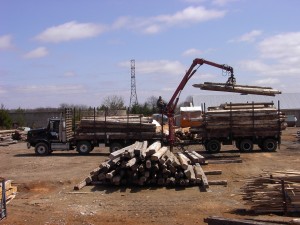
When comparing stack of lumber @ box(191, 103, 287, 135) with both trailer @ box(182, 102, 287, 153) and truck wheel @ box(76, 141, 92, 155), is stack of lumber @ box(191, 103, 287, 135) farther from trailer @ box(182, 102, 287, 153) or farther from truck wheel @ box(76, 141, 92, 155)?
truck wheel @ box(76, 141, 92, 155)

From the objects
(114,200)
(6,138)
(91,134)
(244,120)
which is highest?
(244,120)

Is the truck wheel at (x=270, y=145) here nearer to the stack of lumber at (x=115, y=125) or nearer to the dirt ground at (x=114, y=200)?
the dirt ground at (x=114, y=200)

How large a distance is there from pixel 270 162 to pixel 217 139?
5.94 metres

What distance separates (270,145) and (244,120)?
235 centimetres

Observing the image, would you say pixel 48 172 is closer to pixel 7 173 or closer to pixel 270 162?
pixel 7 173

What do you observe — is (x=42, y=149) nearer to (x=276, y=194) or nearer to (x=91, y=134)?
(x=91, y=134)

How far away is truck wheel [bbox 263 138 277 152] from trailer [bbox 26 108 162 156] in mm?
6593

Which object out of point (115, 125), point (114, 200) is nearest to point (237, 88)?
point (115, 125)

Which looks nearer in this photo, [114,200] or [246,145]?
[114,200]

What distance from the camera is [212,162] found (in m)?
23.6

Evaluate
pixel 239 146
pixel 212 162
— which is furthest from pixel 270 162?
pixel 239 146

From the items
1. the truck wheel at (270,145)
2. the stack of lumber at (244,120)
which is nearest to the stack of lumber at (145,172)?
the stack of lumber at (244,120)

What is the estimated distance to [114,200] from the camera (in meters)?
15.1

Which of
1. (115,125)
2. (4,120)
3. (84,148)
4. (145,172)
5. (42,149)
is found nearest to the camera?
(145,172)
